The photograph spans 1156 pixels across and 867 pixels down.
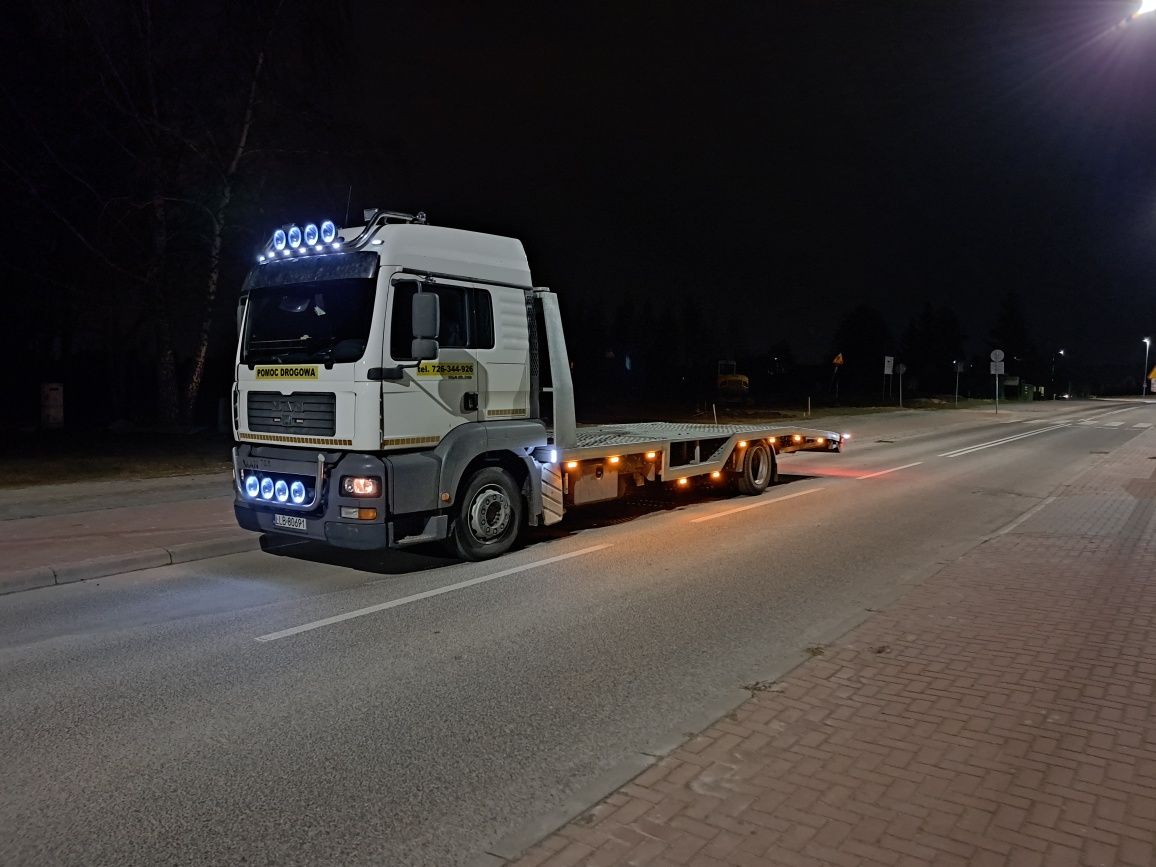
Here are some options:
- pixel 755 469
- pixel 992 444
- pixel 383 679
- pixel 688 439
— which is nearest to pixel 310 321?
pixel 383 679

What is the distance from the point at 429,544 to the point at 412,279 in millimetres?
3257

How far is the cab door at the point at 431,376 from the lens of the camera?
25.6 feet

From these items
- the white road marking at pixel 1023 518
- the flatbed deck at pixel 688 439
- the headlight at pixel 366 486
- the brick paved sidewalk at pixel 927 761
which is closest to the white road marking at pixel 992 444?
the flatbed deck at pixel 688 439

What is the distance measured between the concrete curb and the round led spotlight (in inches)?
69.9

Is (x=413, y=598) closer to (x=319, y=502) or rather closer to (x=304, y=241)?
(x=319, y=502)

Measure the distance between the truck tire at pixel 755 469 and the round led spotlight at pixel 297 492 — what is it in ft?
24.3

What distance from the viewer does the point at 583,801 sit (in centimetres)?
367

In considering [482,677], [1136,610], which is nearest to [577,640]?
[482,677]

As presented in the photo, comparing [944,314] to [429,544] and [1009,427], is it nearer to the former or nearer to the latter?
[1009,427]

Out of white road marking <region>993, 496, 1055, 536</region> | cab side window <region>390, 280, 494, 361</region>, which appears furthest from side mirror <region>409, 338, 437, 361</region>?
white road marking <region>993, 496, 1055, 536</region>

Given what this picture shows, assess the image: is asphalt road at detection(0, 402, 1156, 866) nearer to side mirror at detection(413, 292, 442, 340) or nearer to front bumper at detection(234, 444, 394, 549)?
front bumper at detection(234, 444, 394, 549)

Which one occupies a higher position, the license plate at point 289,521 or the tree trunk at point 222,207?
the tree trunk at point 222,207

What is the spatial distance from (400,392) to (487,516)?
174 centimetres

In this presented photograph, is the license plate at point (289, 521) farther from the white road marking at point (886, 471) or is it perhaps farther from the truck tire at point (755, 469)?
the white road marking at point (886, 471)
